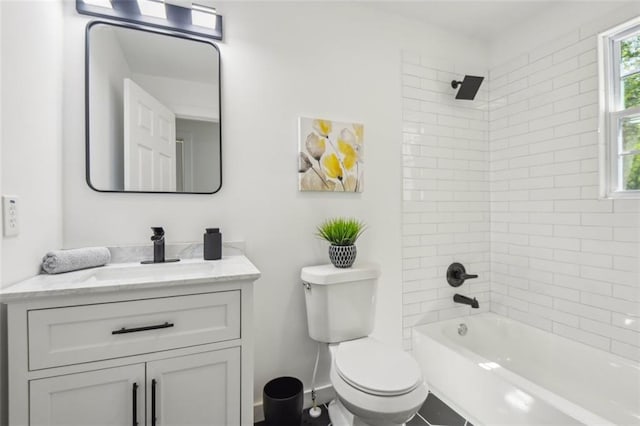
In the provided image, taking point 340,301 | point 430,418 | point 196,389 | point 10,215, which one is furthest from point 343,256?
point 10,215

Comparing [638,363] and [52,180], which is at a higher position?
[52,180]

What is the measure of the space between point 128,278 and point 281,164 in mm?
962

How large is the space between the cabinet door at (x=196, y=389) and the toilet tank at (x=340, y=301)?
0.58m

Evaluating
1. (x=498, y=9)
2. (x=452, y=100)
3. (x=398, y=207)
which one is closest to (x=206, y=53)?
(x=398, y=207)

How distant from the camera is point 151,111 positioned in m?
1.59

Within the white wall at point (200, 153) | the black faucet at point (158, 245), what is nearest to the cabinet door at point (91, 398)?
the black faucet at point (158, 245)

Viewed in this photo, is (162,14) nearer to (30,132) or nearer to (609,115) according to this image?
(30,132)

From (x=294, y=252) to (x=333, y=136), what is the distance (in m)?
0.75

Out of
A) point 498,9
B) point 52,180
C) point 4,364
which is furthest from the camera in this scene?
point 498,9

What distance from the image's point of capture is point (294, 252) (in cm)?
188

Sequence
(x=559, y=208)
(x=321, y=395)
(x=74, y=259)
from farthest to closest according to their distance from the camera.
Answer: (x=559, y=208) → (x=321, y=395) → (x=74, y=259)

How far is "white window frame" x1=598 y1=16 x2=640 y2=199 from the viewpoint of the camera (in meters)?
1.85

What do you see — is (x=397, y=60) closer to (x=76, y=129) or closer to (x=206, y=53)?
(x=206, y=53)

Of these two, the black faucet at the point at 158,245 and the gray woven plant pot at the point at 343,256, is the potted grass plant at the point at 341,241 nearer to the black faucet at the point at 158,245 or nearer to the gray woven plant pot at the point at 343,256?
the gray woven plant pot at the point at 343,256
